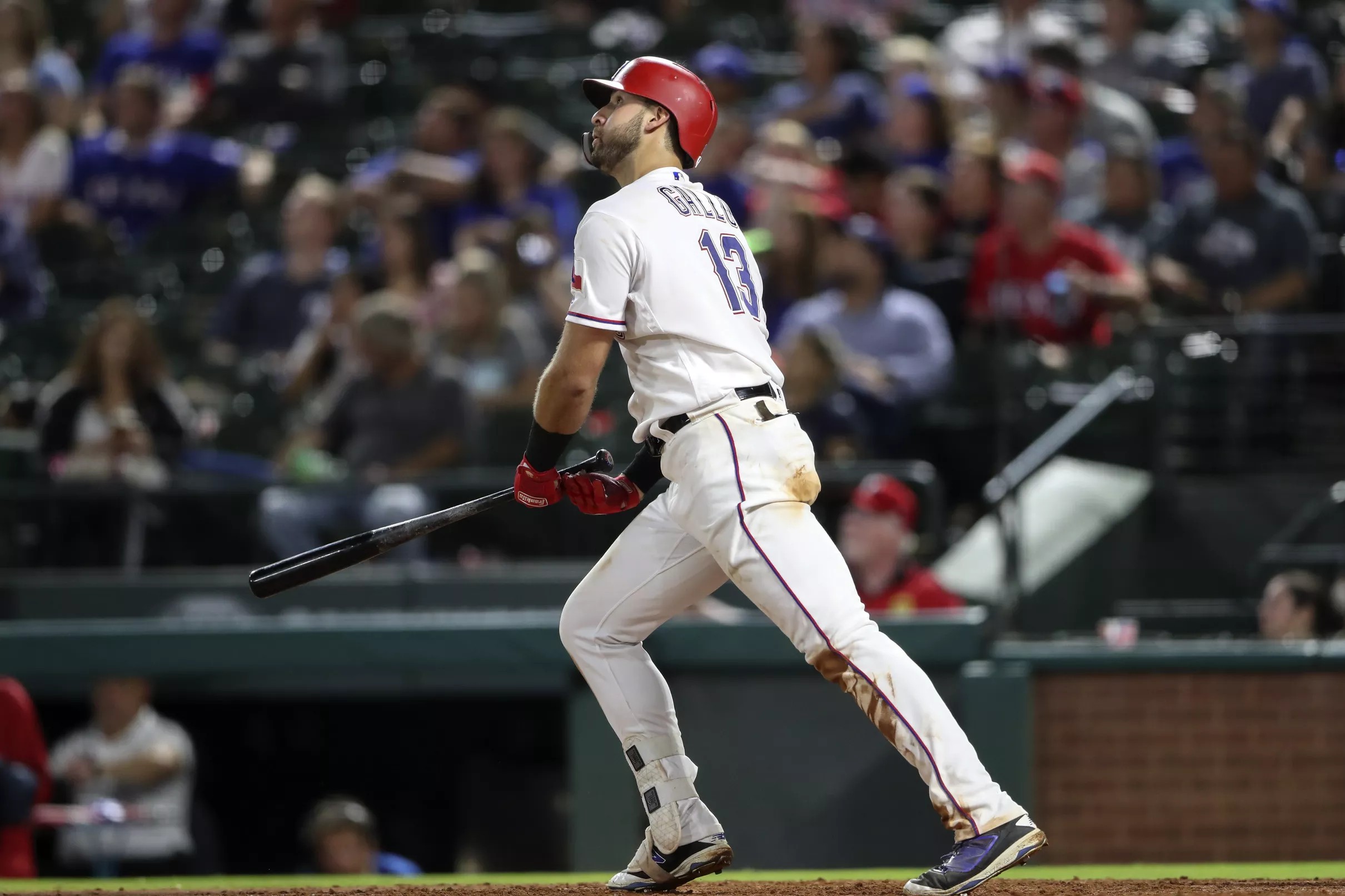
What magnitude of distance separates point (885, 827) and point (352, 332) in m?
3.19

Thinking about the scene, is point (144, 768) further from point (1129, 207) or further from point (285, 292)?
point (1129, 207)

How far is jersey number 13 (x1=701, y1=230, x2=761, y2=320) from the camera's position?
3908mm

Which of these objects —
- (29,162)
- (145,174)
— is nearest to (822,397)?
(145,174)

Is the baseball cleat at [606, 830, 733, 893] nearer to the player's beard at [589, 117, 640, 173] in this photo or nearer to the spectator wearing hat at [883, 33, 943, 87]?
the player's beard at [589, 117, 640, 173]

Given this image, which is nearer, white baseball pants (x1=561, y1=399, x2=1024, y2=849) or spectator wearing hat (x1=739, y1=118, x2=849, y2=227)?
white baseball pants (x1=561, y1=399, x2=1024, y2=849)

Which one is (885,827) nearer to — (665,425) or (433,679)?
(433,679)

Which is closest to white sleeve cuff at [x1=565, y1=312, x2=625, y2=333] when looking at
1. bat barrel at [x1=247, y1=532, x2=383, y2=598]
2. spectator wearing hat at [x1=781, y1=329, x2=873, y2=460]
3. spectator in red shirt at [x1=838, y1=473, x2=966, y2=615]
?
bat barrel at [x1=247, y1=532, x2=383, y2=598]

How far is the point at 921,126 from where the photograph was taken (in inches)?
345

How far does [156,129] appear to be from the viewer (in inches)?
402

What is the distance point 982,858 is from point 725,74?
703 centimetres

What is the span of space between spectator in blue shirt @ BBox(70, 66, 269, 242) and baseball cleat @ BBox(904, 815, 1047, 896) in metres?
7.50

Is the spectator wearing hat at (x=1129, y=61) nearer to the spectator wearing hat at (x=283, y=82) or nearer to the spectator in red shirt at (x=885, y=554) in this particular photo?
the spectator in red shirt at (x=885, y=554)

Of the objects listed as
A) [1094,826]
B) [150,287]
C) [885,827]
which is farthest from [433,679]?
[150,287]

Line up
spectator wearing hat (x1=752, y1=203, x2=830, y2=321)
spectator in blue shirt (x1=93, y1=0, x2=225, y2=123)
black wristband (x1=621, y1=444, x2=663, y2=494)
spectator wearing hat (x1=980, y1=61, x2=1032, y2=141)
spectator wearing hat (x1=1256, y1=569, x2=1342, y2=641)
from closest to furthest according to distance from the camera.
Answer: black wristband (x1=621, y1=444, x2=663, y2=494), spectator wearing hat (x1=1256, y1=569, x2=1342, y2=641), spectator wearing hat (x1=752, y1=203, x2=830, y2=321), spectator wearing hat (x1=980, y1=61, x2=1032, y2=141), spectator in blue shirt (x1=93, y1=0, x2=225, y2=123)
